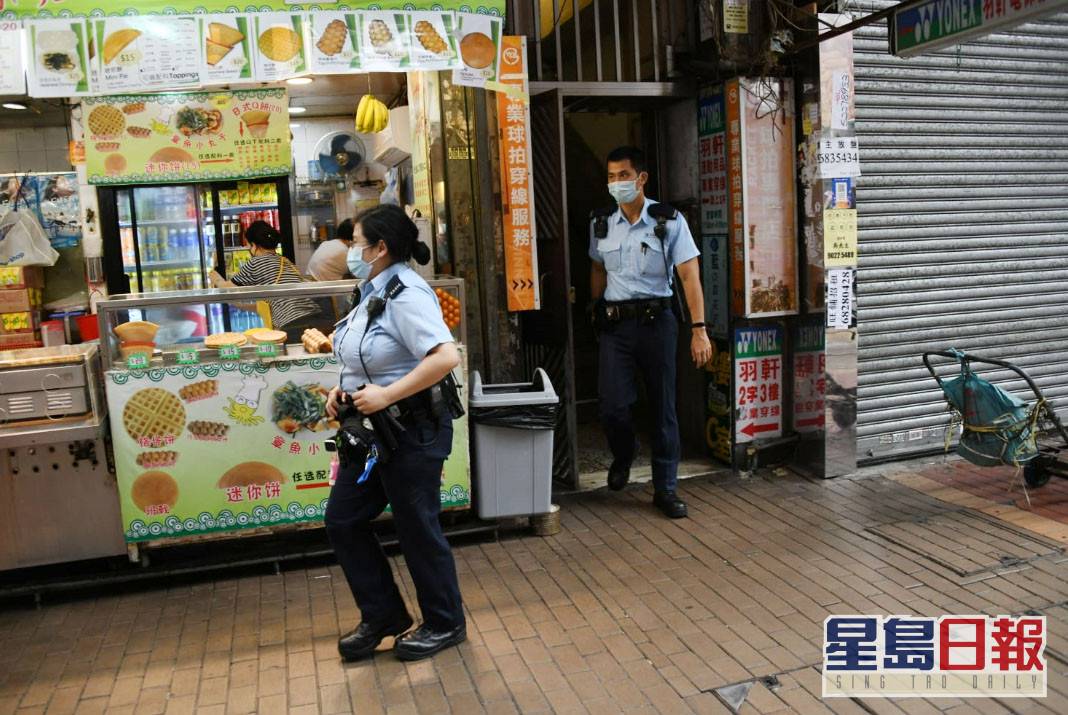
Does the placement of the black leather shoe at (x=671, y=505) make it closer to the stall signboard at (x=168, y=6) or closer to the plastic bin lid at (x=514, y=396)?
the plastic bin lid at (x=514, y=396)

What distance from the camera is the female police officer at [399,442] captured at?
12.1 feet

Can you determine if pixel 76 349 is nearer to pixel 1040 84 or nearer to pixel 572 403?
pixel 572 403

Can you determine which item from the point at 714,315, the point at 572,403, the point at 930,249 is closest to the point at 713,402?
the point at 714,315

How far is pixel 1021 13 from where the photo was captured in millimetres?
4234

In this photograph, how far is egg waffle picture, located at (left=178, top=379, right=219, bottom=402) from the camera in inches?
192

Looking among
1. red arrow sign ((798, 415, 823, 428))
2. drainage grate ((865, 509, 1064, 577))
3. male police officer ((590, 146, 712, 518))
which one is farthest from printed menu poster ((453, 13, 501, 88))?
drainage grate ((865, 509, 1064, 577))

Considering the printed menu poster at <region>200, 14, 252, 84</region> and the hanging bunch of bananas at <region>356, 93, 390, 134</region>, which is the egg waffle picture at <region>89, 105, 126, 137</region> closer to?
the hanging bunch of bananas at <region>356, 93, 390, 134</region>

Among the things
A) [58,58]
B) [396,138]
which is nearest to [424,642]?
[58,58]

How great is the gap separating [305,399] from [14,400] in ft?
4.68

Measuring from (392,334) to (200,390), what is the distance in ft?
5.54

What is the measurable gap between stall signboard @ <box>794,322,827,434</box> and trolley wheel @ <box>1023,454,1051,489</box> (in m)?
1.33

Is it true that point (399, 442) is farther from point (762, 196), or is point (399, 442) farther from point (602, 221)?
point (762, 196)

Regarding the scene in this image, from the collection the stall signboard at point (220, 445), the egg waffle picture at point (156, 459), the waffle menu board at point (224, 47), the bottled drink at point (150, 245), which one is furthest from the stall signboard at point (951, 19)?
the bottled drink at point (150, 245)

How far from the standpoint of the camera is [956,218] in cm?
691
